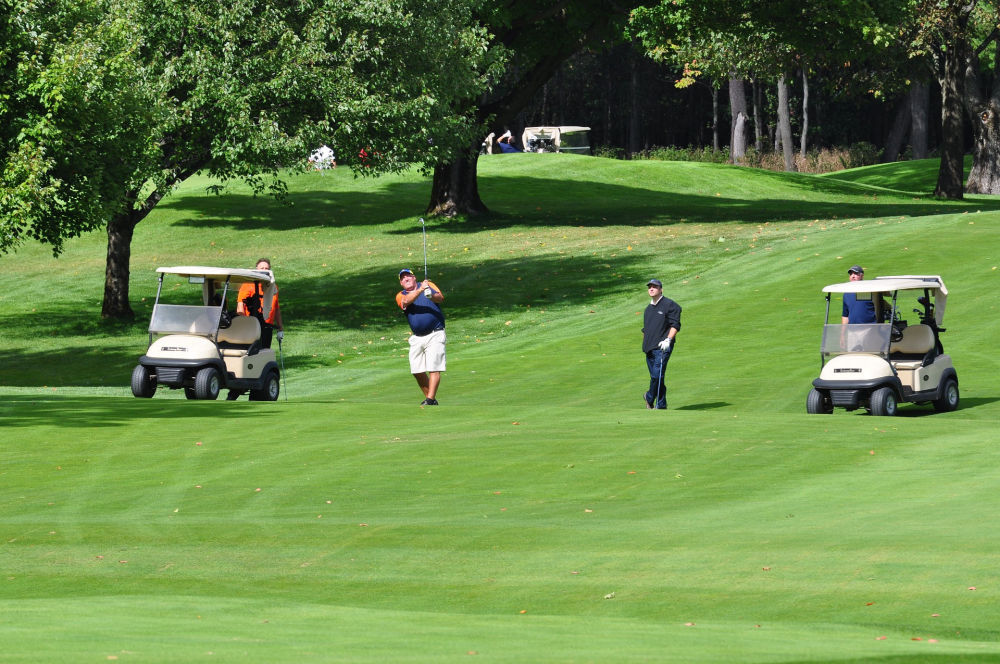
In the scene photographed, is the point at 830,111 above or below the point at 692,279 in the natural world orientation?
above

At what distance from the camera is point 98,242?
4903 centimetres

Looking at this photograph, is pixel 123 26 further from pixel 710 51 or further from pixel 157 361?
pixel 710 51

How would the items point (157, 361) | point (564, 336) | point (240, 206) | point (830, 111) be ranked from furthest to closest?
point (830, 111), point (240, 206), point (564, 336), point (157, 361)

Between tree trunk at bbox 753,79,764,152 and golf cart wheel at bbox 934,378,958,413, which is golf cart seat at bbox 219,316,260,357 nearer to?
golf cart wheel at bbox 934,378,958,413

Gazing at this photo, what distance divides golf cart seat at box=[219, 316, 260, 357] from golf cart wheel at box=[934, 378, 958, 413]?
9.81 m

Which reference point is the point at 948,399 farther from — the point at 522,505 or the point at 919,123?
the point at 919,123

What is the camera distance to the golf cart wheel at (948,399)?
18.6 meters

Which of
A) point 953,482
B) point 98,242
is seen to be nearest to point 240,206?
point 98,242

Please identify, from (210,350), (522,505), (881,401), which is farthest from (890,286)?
(210,350)

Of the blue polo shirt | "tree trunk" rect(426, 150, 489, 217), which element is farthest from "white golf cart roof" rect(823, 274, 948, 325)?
"tree trunk" rect(426, 150, 489, 217)

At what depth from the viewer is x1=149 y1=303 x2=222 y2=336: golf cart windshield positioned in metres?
20.2

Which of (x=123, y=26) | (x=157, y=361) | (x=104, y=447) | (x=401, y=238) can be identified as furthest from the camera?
(x=401, y=238)

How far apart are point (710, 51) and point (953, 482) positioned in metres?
38.3

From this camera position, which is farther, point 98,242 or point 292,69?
point 98,242
